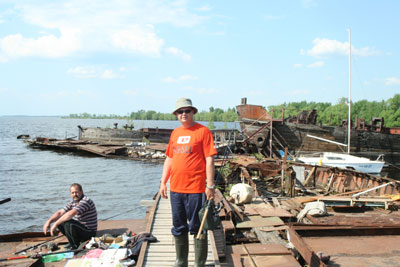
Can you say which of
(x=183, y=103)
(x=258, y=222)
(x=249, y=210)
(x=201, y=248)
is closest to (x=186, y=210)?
(x=201, y=248)

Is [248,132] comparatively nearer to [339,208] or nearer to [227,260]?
→ [339,208]

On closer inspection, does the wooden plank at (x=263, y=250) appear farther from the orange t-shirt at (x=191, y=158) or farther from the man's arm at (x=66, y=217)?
the man's arm at (x=66, y=217)

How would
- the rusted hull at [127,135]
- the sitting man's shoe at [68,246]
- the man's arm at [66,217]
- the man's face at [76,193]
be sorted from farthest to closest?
the rusted hull at [127,135] < the sitting man's shoe at [68,246] < the man's face at [76,193] < the man's arm at [66,217]

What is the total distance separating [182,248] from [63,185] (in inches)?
661

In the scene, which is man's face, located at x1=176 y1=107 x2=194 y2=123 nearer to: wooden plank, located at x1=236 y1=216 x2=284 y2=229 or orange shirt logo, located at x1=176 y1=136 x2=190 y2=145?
orange shirt logo, located at x1=176 y1=136 x2=190 y2=145

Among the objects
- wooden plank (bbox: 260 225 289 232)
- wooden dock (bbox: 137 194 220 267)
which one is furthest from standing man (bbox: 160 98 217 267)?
wooden plank (bbox: 260 225 289 232)

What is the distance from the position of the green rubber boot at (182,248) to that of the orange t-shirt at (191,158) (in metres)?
0.67

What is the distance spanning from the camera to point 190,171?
4.10 m

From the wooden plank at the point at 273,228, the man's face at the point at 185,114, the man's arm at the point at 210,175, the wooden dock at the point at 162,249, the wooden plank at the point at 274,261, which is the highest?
the man's face at the point at 185,114

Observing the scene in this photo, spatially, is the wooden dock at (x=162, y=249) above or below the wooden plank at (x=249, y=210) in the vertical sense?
above

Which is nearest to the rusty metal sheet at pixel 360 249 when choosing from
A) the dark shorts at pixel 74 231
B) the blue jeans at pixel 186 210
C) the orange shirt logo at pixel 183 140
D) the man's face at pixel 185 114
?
the blue jeans at pixel 186 210

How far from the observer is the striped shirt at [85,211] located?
5.97m

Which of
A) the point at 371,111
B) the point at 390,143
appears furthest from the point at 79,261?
the point at 371,111

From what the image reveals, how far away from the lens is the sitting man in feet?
19.2
